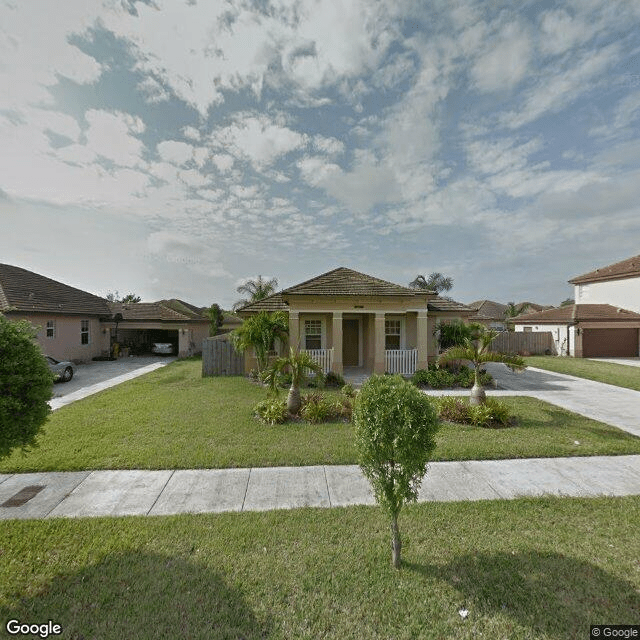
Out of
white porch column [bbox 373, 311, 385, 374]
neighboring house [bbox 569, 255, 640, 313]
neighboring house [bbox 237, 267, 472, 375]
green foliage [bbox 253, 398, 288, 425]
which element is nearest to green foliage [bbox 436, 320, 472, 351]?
neighboring house [bbox 237, 267, 472, 375]

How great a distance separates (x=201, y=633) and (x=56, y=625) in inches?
48.3

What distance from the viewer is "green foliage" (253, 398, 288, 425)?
785 centimetres

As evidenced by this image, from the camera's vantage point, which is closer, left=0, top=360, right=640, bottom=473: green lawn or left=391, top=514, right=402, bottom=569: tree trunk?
left=391, top=514, right=402, bottom=569: tree trunk

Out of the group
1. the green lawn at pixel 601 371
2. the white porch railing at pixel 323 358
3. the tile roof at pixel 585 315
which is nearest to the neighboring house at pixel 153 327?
the white porch railing at pixel 323 358

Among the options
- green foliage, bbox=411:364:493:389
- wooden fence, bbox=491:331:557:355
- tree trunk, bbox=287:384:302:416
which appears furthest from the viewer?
wooden fence, bbox=491:331:557:355

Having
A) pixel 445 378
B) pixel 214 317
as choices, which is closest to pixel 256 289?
pixel 214 317

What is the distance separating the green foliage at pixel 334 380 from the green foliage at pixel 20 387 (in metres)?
9.24

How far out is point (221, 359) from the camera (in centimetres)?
1448

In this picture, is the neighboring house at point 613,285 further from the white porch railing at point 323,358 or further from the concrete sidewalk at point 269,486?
the concrete sidewalk at point 269,486

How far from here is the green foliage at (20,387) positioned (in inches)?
134

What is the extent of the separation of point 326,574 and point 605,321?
27.0 meters

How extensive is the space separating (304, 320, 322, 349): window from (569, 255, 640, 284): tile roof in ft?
78.4
